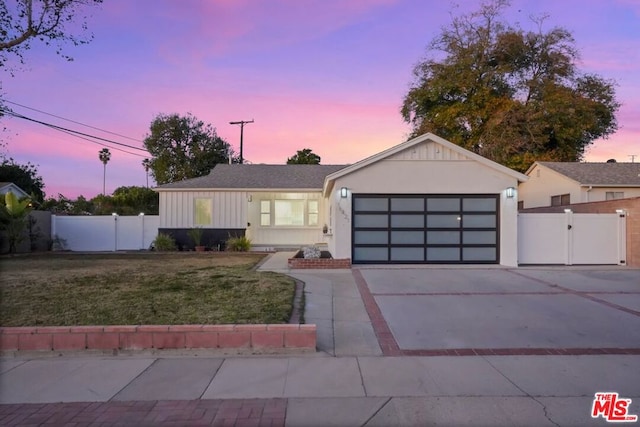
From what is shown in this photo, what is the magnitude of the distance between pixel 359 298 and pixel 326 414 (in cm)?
499

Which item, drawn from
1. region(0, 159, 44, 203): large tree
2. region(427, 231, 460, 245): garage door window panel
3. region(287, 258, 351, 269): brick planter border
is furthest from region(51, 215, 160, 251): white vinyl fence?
region(0, 159, 44, 203): large tree

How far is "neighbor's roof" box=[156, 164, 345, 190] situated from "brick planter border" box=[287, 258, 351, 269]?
7.31 meters

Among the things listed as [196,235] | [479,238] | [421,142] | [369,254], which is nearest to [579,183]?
[479,238]

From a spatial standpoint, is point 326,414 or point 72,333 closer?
point 326,414

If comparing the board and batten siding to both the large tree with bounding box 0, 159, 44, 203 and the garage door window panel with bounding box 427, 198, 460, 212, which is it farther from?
the large tree with bounding box 0, 159, 44, 203

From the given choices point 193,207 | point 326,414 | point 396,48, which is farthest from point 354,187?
point 326,414

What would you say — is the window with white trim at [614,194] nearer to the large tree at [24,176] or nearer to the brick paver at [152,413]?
the brick paver at [152,413]

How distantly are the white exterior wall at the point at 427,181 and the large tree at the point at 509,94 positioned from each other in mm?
13983

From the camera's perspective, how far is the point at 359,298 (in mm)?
8805

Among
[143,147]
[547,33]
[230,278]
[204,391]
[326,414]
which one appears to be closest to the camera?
[326,414]

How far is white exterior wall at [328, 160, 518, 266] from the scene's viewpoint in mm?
13797

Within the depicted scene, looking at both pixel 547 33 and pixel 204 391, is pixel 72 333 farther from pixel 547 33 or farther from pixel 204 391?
pixel 547 33

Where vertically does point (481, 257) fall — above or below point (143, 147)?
below

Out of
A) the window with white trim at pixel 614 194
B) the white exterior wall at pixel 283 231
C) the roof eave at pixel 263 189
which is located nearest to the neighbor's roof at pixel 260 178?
the roof eave at pixel 263 189
